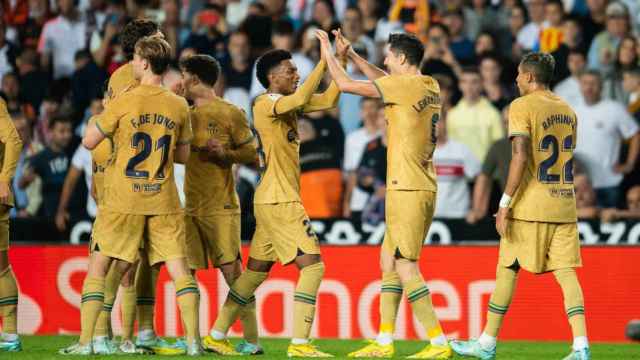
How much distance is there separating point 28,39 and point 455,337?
7952mm

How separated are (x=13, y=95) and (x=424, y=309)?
8795mm

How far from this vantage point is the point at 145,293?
32.9 feet

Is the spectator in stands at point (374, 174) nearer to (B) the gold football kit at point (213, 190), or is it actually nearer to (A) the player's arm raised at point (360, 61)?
(B) the gold football kit at point (213, 190)

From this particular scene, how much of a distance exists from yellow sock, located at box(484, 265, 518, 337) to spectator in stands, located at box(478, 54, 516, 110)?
569 centimetres

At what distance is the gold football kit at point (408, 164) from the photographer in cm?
916

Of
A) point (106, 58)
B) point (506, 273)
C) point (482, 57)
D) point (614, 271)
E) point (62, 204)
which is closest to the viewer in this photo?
point (506, 273)

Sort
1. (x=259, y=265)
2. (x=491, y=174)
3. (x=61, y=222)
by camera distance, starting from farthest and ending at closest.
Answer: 1. (x=491, y=174)
2. (x=61, y=222)
3. (x=259, y=265)

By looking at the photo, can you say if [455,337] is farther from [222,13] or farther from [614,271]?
[222,13]

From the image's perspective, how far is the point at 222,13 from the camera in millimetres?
16719

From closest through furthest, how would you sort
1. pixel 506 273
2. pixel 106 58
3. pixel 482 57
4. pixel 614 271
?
pixel 506 273
pixel 614 271
pixel 482 57
pixel 106 58

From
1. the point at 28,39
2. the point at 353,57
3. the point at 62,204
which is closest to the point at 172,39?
the point at 28,39

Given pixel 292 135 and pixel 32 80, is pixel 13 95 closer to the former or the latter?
pixel 32 80

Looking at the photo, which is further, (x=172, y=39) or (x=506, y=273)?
(x=172, y=39)

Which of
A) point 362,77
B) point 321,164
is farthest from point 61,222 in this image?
point 362,77
